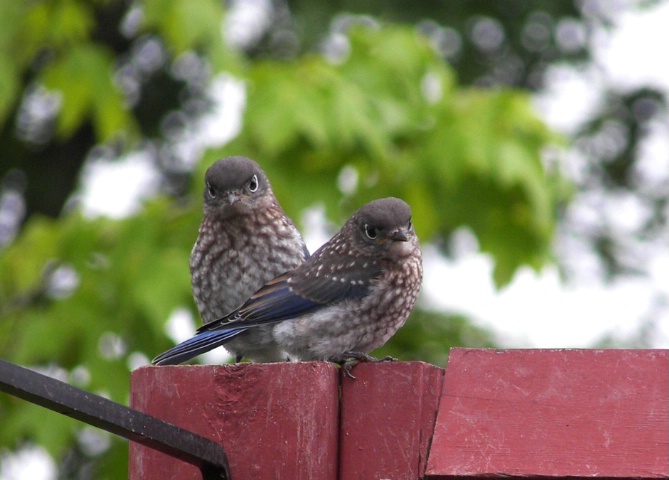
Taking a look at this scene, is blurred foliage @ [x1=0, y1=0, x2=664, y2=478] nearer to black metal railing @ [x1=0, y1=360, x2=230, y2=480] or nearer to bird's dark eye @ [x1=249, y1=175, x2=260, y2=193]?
bird's dark eye @ [x1=249, y1=175, x2=260, y2=193]

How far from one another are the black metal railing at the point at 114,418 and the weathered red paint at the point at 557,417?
1.68 feet

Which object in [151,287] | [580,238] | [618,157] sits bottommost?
[151,287]

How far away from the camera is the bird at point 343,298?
3.76 m

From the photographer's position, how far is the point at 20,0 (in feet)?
20.2

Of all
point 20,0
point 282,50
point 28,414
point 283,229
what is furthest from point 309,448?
point 282,50

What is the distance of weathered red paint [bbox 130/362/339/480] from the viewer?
8.95 feet

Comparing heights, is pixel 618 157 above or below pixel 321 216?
above

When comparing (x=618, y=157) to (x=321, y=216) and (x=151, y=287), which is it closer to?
(x=321, y=216)

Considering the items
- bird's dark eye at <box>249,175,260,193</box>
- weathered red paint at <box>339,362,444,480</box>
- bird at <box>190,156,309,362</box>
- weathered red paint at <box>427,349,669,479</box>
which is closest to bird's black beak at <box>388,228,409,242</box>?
bird at <box>190,156,309,362</box>

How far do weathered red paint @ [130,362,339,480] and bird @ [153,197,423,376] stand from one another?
0.68 m

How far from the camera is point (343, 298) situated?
3.85 metres

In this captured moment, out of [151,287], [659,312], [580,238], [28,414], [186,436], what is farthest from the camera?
[580,238]

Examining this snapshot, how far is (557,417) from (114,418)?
95 centimetres

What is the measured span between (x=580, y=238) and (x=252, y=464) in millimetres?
7146
